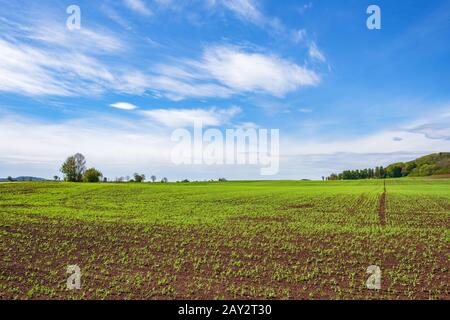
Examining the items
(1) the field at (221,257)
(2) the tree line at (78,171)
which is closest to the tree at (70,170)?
(2) the tree line at (78,171)

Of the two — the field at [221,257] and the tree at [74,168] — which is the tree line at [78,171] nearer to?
the tree at [74,168]

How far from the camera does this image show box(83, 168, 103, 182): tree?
345 ft

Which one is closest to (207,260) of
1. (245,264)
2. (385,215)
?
(245,264)

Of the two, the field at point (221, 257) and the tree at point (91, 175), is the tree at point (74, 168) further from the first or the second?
the field at point (221, 257)

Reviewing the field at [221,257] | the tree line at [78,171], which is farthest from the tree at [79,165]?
the field at [221,257]

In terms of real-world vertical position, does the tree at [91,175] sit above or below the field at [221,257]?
above

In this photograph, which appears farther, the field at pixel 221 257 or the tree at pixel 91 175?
the tree at pixel 91 175

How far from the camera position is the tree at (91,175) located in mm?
105125

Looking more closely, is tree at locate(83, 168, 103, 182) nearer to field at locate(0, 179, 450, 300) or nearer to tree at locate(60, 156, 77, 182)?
tree at locate(60, 156, 77, 182)

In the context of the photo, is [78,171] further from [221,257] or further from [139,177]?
[221,257]

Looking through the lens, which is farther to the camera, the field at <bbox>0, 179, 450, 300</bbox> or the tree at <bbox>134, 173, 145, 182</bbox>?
the tree at <bbox>134, 173, 145, 182</bbox>

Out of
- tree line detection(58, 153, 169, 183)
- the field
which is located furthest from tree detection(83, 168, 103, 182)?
the field

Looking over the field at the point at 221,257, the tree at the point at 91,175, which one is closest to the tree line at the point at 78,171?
the tree at the point at 91,175

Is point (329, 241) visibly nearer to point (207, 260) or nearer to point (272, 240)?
point (272, 240)
